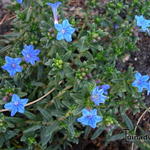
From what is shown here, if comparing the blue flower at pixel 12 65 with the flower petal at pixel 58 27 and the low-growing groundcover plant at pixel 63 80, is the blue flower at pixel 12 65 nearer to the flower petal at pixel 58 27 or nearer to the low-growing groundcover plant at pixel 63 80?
the low-growing groundcover plant at pixel 63 80

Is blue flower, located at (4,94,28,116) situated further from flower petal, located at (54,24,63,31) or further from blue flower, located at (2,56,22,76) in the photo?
flower petal, located at (54,24,63,31)

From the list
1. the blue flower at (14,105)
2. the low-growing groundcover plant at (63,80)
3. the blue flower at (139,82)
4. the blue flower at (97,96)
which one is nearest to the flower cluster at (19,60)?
the low-growing groundcover plant at (63,80)

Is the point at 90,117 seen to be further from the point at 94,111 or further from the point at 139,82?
the point at 139,82

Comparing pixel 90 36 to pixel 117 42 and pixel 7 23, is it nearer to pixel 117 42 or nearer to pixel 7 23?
pixel 117 42

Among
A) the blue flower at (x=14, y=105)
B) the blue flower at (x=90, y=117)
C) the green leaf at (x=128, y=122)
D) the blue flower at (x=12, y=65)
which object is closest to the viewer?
the blue flower at (x=90, y=117)

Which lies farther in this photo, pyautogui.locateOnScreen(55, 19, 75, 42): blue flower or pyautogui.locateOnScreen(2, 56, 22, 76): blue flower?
pyautogui.locateOnScreen(2, 56, 22, 76): blue flower

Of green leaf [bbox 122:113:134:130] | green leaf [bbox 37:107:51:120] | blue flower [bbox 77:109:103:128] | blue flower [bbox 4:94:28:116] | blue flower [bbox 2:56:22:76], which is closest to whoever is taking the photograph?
blue flower [bbox 77:109:103:128]

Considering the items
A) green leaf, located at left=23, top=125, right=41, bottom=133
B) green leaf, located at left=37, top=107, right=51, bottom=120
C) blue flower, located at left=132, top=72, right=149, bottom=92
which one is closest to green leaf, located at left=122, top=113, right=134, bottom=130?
blue flower, located at left=132, top=72, right=149, bottom=92
